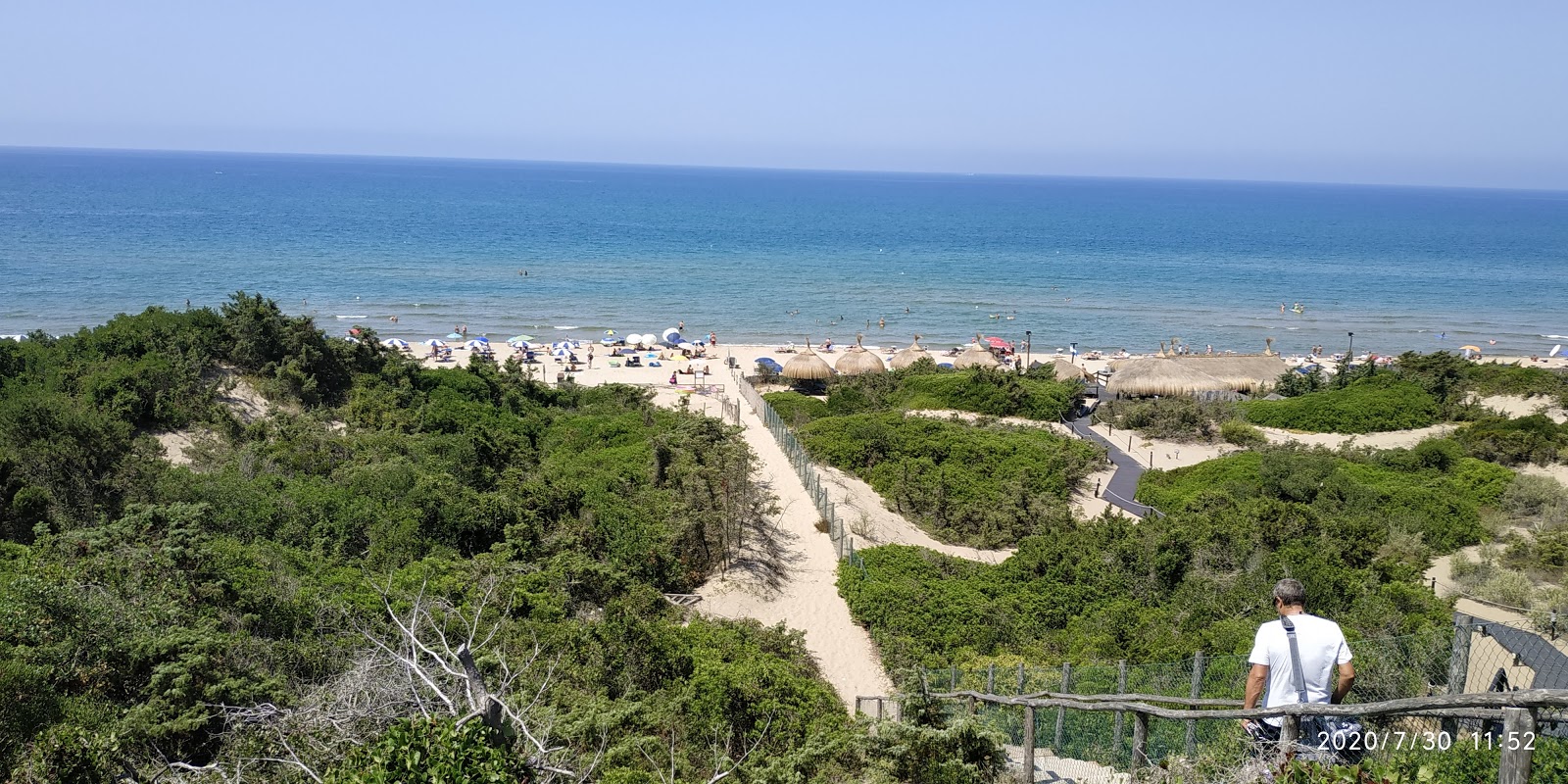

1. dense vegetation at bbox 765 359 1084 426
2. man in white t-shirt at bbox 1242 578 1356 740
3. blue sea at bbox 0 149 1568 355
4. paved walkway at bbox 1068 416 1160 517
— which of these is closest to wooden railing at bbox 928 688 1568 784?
man in white t-shirt at bbox 1242 578 1356 740

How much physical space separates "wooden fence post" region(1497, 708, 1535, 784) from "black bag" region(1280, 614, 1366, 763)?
47.4 inches

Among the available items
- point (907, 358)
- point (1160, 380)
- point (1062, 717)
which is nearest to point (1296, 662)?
point (1062, 717)

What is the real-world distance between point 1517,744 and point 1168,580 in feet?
37.9

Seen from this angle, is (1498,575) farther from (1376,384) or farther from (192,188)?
(192,188)

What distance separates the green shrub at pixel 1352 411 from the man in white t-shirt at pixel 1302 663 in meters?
26.3

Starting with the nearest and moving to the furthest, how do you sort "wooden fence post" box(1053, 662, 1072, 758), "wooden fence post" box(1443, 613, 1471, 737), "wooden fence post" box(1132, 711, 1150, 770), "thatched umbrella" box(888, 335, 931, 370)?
"wooden fence post" box(1132, 711, 1150, 770) → "wooden fence post" box(1443, 613, 1471, 737) → "wooden fence post" box(1053, 662, 1072, 758) → "thatched umbrella" box(888, 335, 931, 370)

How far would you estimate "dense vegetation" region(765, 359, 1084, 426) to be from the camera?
28.9 m

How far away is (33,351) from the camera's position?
66.2 feet

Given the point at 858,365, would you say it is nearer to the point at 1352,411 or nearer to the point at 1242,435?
the point at 1242,435

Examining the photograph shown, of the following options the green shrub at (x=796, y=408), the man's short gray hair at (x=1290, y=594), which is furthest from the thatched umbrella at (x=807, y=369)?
the man's short gray hair at (x=1290, y=594)

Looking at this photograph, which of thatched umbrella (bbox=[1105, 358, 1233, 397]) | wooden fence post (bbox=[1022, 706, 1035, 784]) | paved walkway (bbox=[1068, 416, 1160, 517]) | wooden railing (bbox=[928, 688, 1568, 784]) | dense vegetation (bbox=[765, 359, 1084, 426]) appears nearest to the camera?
wooden railing (bbox=[928, 688, 1568, 784])

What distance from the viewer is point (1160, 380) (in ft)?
105

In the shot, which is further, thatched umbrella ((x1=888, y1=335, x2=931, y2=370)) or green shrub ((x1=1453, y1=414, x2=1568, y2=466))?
thatched umbrella ((x1=888, y1=335, x2=931, y2=370))

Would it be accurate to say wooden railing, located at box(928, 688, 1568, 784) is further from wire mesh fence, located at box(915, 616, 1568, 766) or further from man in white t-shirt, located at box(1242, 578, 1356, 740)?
wire mesh fence, located at box(915, 616, 1568, 766)
